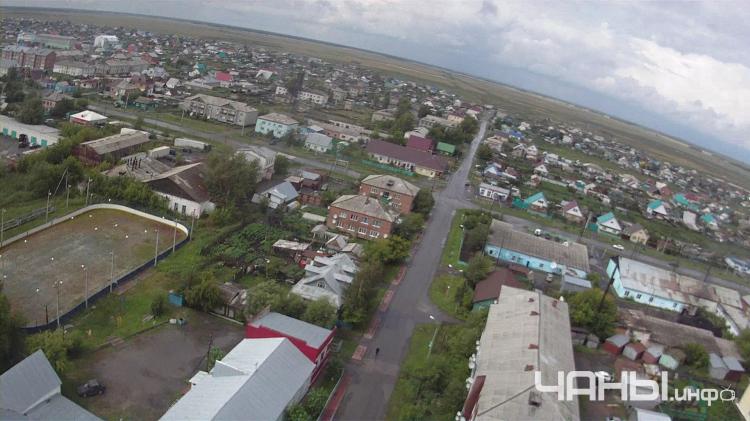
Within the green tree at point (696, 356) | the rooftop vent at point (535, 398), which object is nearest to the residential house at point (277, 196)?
the rooftop vent at point (535, 398)

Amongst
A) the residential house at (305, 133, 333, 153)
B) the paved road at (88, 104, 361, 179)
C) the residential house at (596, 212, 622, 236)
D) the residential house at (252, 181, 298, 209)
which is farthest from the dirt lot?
the residential house at (596, 212, 622, 236)

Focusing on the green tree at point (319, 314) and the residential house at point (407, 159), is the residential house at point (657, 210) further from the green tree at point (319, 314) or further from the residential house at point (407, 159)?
the green tree at point (319, 314)

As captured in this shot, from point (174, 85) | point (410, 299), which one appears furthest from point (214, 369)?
point (174, 85)

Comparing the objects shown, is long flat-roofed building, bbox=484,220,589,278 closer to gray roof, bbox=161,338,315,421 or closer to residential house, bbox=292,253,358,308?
residential house, bbox=292,253,358,308

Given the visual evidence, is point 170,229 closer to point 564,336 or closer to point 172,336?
point 172,336

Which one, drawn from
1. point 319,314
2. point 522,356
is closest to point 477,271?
point 522,356
